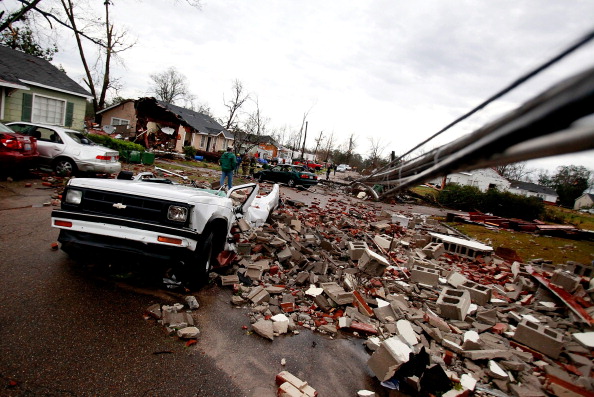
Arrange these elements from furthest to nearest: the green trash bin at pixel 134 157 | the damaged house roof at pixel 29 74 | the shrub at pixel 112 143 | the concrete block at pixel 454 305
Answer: the shrub at pixel 112 143
the green trash bin at pixel 134 157
the damaged house roof at pixel 29 74
the concrete block at pixel 454 305

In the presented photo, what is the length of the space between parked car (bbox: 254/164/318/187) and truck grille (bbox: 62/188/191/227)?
15.5 metres

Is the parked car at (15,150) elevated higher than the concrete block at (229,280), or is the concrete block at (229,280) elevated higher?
the parked car at (15,150)

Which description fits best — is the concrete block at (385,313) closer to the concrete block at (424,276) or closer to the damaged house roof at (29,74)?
the concrete block at (424,276)

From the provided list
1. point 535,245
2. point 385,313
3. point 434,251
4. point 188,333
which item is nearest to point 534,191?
point 535,245

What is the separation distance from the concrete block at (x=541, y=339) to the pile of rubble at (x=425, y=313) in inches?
0.5

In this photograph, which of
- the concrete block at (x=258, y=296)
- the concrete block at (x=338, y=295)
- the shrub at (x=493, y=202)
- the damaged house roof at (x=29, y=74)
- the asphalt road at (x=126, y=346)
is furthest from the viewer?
the shrub at (x=493, y=202)

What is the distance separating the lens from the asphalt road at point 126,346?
232 cm

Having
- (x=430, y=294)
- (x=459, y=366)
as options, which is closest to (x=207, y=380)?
(x=459, y=366)

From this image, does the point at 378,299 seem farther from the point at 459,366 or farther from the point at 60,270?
the point at 60,270

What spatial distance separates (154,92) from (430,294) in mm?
67460

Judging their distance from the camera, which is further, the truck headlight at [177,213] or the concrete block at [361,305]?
the concrete block at [361,305]

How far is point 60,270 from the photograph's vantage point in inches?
151

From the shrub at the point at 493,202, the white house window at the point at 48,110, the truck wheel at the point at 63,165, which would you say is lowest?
the truck wheel at the point at 63,165

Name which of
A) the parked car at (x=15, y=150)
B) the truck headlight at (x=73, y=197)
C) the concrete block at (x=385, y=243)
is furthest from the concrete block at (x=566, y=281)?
the parked car at (x=15, y=150)
